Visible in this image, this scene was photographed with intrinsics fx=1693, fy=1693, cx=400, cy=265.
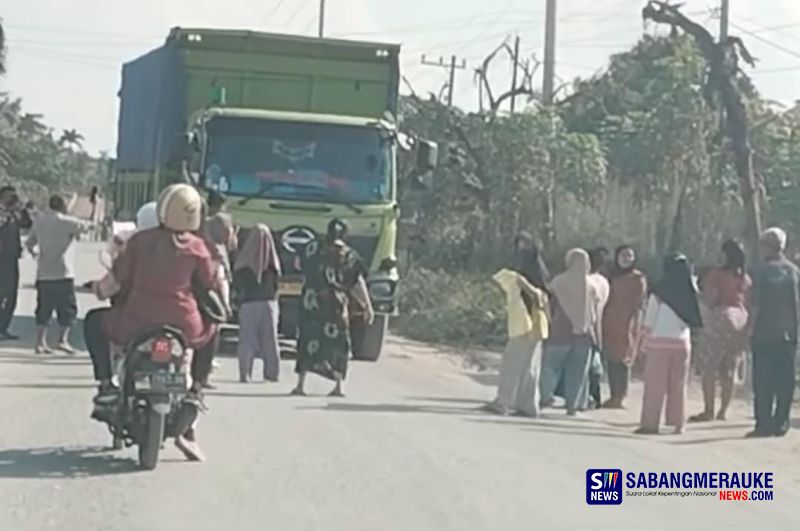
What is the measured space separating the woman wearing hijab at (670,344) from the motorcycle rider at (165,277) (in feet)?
18.0

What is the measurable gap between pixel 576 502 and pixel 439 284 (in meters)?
20.7

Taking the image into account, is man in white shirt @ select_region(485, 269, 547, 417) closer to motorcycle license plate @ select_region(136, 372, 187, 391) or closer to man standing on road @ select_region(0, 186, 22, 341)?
motorcycle license plate @ select_region(136, 372, 187, 391)

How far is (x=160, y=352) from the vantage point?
10922 mm

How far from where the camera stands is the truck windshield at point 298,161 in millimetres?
20141

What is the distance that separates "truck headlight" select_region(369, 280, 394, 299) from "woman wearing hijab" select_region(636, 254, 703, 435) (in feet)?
18.1

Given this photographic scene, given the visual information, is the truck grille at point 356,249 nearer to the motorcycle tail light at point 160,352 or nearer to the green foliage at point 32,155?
the motorcycle tail light at point 160,352

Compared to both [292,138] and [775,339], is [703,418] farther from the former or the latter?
[292,138]

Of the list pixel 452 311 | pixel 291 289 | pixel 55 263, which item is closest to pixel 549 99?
pixel 452 311

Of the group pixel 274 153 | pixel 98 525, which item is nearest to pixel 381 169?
pixel 274 153

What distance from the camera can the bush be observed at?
26.8m

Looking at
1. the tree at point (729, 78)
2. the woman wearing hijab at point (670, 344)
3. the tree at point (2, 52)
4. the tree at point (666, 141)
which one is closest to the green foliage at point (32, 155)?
the tree at point (2, 52)

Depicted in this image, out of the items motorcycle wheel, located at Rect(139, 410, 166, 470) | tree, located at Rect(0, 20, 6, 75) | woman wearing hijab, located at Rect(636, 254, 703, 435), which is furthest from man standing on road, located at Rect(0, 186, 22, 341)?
tree, located at Rect(0, 20, 6, 75)

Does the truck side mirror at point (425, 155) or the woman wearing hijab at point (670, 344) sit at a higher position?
the truck side mirror at point (425, 155)

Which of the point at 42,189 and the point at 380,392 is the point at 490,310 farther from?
the point at 42,189
